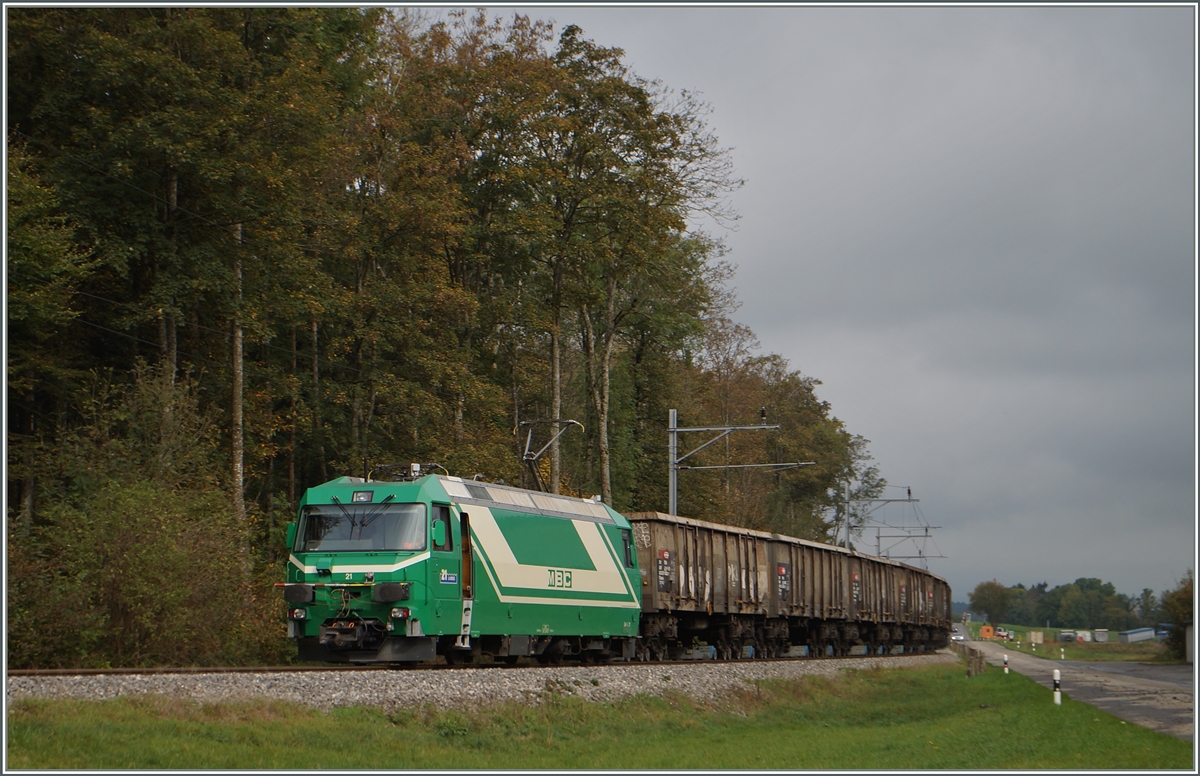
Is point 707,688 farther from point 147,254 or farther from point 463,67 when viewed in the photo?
point 463,67

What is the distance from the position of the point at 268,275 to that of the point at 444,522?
46.2ft

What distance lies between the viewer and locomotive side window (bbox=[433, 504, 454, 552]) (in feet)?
63.9

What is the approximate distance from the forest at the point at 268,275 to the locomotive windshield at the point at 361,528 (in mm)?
964

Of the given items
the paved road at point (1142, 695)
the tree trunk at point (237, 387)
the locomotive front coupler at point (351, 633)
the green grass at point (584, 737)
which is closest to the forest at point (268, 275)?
the tree trunk at point (237, 387)

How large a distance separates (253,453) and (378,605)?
46.4 feet

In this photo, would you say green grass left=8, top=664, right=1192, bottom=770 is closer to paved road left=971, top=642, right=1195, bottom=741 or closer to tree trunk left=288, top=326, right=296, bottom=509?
paved road left=971, top=642, right=1195, bottom=741

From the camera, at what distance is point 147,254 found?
2906 cm

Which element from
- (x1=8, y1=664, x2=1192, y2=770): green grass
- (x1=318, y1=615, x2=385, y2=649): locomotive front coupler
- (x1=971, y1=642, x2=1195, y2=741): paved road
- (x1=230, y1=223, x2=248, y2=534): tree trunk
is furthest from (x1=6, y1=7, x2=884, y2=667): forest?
(x1=971, y1=642, x2=1195, y2=741): paved road

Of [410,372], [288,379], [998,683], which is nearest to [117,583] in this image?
[288,379]

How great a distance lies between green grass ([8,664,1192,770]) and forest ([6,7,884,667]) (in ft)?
18.4

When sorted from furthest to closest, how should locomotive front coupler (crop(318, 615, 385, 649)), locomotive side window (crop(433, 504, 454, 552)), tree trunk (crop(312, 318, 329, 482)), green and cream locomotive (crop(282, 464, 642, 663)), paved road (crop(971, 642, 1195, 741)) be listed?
tree trunk (crop(312, 318, 329, 482)), paved road (crop(971, 642, 1195, 741)), locomotive side window (crop(433, 504, 454, 552)), green and cream locomotive (crop(282, 464, 642, 663)), locomotive front coupler (crop(318, 615, 385, 649))

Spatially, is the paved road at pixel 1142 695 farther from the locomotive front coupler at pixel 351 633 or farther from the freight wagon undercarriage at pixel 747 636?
the locomotive front coupler at pixel 351 633

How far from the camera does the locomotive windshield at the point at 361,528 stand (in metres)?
19.2

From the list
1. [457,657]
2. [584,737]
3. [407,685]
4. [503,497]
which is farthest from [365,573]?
[584,737]
